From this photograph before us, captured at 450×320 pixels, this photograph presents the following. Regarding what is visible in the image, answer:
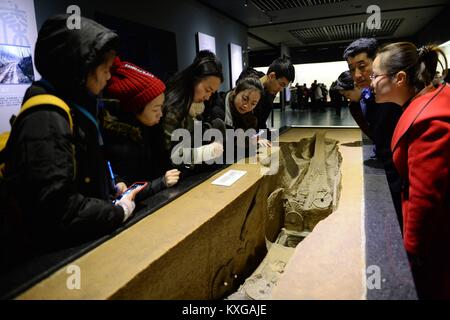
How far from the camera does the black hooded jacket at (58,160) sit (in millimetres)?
1039

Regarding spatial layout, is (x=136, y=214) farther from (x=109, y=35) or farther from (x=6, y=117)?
(x=6, y=117)

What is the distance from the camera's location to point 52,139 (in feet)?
3.45

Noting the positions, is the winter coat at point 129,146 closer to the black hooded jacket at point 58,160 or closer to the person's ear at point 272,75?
the black hooded jacket at point 58,160

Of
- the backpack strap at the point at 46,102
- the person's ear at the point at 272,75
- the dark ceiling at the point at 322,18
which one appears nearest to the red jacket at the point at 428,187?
the backpack strap at the point at 46,102

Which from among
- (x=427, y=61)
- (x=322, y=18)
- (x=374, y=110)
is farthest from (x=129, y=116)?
(x=322, y=18)

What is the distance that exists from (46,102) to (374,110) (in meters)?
2.40

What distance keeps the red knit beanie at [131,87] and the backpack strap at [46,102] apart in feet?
1.84

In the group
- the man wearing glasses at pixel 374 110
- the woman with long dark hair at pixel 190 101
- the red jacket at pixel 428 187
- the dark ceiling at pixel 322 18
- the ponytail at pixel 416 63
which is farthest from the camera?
the dark ceiling at pixel 322 18

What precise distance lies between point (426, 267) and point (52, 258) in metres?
1.58

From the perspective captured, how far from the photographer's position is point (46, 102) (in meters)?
1.08

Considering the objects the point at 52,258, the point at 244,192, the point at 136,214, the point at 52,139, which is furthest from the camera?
the point at 244,192

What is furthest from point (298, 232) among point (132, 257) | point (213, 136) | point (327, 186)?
point (132, 257)

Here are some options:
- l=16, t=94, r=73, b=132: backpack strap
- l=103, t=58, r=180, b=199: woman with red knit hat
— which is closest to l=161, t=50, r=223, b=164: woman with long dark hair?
l=103, t=58, r=180, b=199: woman with red knit hat

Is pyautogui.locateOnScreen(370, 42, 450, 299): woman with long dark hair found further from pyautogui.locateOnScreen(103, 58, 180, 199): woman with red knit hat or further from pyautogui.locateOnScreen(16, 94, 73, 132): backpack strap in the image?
pyautogui.locateOnScreen(16, 94, 73, 132): backpack strap
